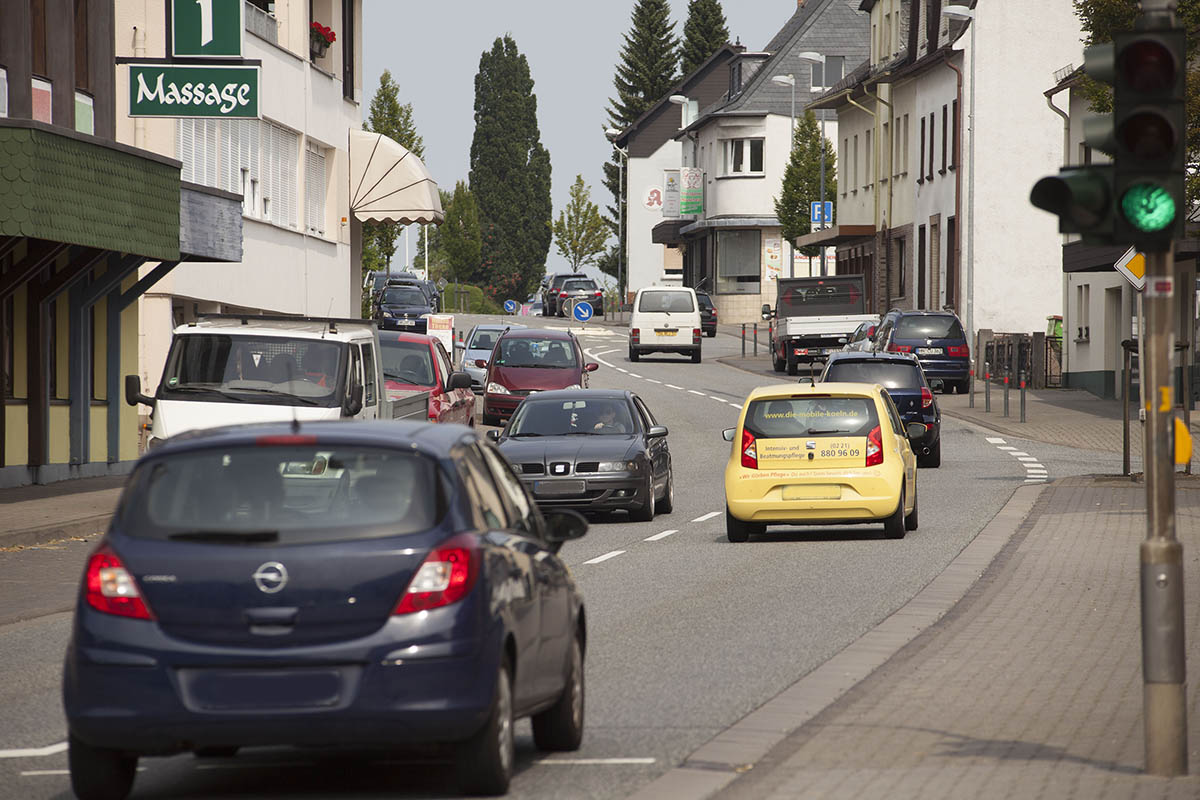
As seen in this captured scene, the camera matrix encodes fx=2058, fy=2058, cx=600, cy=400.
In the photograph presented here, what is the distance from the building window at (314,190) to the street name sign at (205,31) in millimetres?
13661

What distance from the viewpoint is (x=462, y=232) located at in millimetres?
119062

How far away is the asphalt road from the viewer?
803 centimetres

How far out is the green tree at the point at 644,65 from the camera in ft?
433

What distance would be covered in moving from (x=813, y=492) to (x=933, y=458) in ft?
34.4

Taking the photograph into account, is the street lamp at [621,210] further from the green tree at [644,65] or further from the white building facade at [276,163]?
the white building facade at [276,163]

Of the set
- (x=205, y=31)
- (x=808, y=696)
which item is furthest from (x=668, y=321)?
(x=808, y=696)

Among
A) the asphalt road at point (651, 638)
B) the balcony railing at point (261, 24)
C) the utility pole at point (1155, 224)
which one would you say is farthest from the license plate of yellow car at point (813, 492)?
the balcony railing at point (261, 24)

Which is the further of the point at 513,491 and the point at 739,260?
the point at 739,260

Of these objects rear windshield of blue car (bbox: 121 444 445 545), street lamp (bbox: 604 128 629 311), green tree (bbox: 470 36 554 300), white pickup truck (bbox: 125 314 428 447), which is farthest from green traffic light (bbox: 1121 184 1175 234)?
green tree (bbox: 470 36 554 300)

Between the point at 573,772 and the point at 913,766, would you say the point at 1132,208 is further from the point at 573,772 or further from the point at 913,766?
the point at 573,772

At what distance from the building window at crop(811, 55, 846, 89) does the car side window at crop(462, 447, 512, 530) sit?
84.9 meters

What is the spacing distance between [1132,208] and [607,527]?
46.9ft

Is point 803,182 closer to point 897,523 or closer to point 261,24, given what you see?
point 261,24

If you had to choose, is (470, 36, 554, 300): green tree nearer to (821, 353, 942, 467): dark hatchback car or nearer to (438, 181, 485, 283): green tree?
(438, 181, 485, 283): green tree
